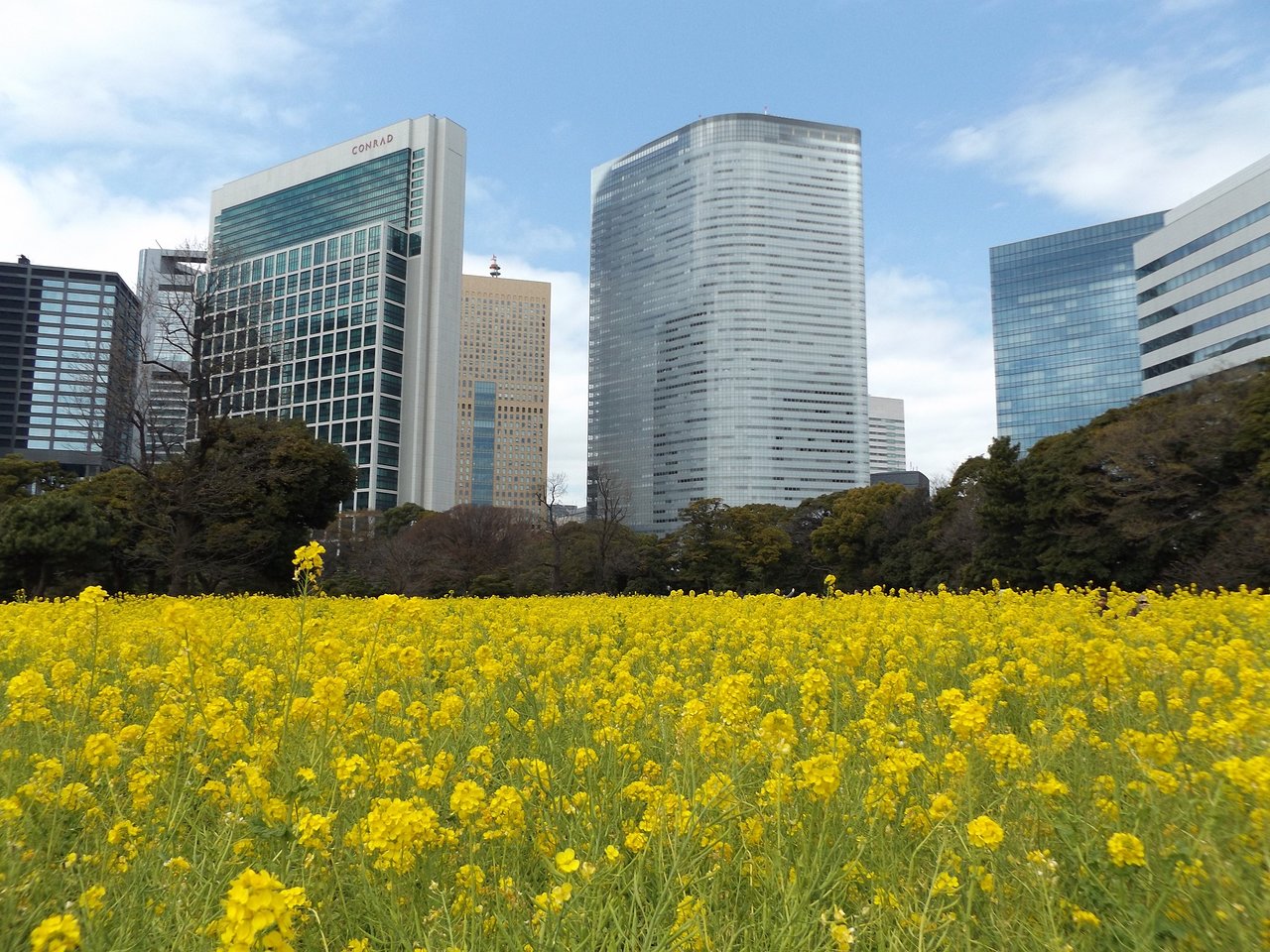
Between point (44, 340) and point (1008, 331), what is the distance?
136 metres

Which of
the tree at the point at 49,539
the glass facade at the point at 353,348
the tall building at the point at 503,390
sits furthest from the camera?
the tall building at the point at 503,390

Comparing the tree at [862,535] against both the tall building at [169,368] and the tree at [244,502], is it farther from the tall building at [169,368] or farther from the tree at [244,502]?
the tall building at [169,368]

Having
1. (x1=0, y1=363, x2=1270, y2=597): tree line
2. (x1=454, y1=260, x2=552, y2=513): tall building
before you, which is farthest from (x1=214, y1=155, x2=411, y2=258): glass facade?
(x1=0, y1=363, x2=1270, y2=597): tree line

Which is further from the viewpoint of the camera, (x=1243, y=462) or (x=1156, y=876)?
(x=1243, y=462)

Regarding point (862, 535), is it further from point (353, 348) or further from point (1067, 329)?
point (1067, 329)

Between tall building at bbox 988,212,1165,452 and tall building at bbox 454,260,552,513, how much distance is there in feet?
254

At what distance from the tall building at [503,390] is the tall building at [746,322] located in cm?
2262

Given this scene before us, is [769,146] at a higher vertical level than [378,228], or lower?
higher

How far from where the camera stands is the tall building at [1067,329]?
90125mm

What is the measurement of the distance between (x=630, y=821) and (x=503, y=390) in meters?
152

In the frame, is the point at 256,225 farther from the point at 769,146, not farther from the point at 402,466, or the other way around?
the point at 769,146

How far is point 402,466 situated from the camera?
82.3 meters

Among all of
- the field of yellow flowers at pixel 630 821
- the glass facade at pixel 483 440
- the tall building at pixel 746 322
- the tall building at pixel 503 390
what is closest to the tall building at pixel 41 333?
the tall building at pixel 503 390

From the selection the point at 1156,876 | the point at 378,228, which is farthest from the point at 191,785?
the point at 378,228
